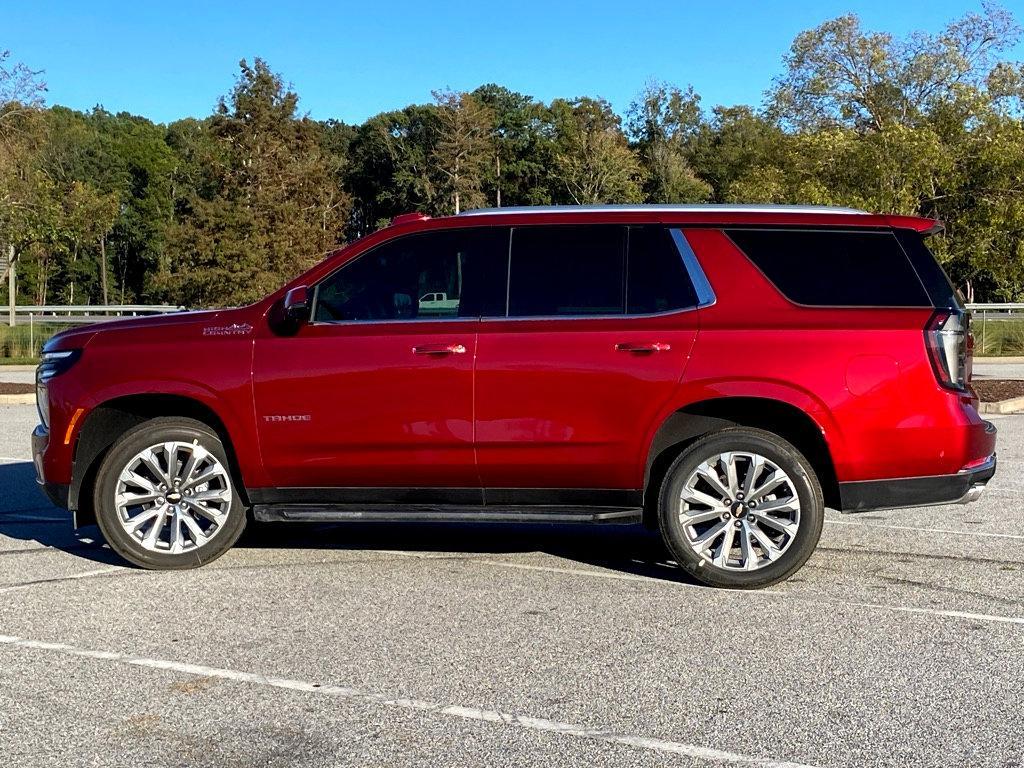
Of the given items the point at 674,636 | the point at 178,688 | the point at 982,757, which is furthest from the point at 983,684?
the point at 178,688

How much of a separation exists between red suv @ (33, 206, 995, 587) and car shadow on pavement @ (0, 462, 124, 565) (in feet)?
2.26

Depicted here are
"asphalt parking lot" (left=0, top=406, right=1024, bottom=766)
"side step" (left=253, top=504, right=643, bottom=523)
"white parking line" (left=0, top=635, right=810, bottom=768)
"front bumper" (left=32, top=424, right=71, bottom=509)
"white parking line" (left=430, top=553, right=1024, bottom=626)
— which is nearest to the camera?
"white parking line" (left=0, top=635, right=810, bottom=768)

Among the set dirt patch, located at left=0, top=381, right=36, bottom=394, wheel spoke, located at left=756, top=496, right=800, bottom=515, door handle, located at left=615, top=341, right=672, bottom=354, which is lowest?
dirt patch, located at left=0, top=381, right=36, bottom=394

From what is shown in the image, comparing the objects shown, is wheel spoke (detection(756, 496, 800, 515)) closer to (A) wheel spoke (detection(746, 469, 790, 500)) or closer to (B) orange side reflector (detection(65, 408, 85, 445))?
(A) wheel spoke (detection(746, 469, 790, 500))

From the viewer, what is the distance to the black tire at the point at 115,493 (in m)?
6.32

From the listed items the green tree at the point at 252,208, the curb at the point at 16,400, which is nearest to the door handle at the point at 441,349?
the curb at the point at 16,400

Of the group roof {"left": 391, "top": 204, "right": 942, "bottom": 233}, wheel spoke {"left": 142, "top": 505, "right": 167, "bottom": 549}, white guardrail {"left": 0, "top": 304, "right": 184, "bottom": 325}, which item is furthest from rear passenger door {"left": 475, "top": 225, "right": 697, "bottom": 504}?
white guardrail {"left": 0, "top": 304, "right": 184, "bottom": 325}

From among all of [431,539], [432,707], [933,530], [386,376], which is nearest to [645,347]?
[386,376]

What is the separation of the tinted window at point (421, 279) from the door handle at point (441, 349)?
21cm

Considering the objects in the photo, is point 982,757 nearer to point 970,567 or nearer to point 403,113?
point 970,567

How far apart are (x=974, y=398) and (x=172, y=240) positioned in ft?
152

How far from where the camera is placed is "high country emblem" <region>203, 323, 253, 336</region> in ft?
20.5

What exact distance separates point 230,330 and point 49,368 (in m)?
1.16

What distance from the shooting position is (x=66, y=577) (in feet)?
20.7
